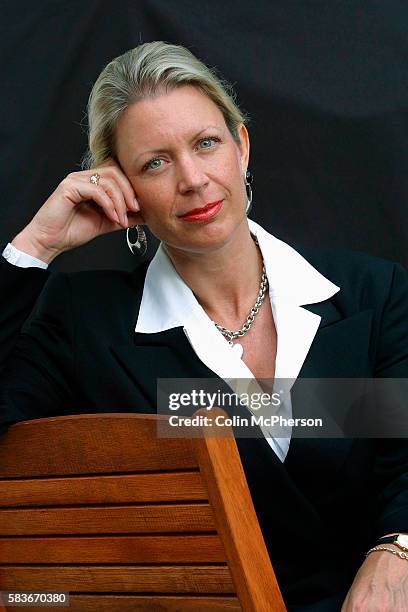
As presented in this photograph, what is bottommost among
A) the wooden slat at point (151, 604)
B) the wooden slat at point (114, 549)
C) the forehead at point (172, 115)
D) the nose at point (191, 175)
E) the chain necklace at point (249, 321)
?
the wooden slat at point (151, 604)

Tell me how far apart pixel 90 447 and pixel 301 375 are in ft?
2.01

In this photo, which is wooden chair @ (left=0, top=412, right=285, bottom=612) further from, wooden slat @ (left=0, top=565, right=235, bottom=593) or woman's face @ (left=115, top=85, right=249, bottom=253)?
woman's face @ (left=115, top=85, right=249, bottom=253)

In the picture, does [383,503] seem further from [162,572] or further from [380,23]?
[380,23]

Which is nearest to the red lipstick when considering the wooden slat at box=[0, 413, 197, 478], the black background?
the wooden slat at box=[0, 413, 197, 478]

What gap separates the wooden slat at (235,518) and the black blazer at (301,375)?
1.39ft

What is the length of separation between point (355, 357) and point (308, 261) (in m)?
0.34

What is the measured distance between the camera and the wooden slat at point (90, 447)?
1.78 meters

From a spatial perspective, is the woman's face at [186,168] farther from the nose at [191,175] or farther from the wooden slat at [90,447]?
the wooden slat at [90,447]

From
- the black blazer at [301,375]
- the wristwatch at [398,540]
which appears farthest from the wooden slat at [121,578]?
the wristwatch at [398,540]

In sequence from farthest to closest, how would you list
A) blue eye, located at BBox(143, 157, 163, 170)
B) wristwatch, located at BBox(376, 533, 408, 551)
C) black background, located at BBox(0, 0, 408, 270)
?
black background, located at BBox(0, 0, 408, 270), blue eye, located at BBox(143, 157, 163, 170), wristwatch, located at BBox(376, 533, 408, 551)

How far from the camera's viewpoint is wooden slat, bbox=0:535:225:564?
1787 millimetres

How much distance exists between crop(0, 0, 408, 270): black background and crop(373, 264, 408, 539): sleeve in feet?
2.38

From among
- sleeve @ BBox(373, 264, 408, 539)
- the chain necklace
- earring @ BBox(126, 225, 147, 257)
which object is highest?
earring @ BBox(126, 225, 147, 257)

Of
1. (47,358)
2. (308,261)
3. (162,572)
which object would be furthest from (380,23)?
(162,572)
